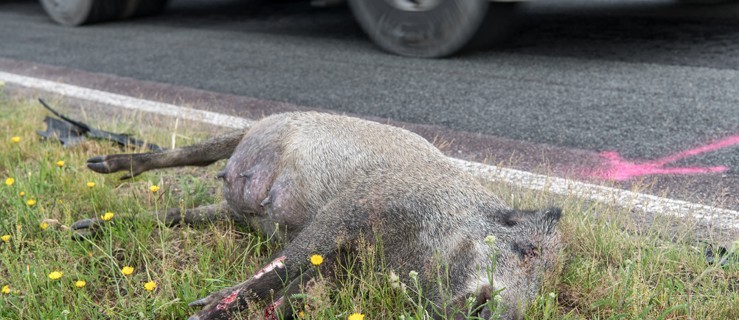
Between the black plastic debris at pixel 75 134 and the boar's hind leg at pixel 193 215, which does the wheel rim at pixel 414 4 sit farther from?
the boar's hind leg at pixel 193 215

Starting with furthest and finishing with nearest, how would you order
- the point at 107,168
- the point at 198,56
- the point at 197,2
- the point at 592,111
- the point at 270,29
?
the point at 197,2
the point at 270,29
the point at 198,56
the point at 592,111
the point at 107,168

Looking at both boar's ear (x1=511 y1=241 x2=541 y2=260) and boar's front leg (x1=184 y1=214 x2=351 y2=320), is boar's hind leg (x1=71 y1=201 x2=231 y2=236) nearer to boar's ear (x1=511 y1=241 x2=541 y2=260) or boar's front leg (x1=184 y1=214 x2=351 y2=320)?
boar's front leg (x1=184 y1=214 x2=351 y2=320)

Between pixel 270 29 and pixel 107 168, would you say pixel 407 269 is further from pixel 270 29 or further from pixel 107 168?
pixel 270 29

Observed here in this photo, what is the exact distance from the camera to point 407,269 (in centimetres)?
218

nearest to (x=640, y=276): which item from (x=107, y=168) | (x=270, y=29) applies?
(x=107, y=168)

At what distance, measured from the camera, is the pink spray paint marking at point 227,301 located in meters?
2.08

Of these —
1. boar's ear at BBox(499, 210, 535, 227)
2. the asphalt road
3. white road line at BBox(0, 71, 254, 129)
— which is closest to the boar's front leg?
boar's ear at BBox(499, 210, 535, 227)

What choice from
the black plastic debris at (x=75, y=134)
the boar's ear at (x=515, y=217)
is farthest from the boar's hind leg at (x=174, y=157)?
the boar's ear at (x=515, y=217)

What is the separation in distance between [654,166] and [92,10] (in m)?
6.44

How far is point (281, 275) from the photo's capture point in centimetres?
218

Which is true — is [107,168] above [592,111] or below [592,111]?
above

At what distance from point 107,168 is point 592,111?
2536 mm

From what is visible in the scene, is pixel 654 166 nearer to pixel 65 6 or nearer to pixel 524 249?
Answer: pixel 524 249

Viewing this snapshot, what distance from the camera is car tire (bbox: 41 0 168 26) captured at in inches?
317
